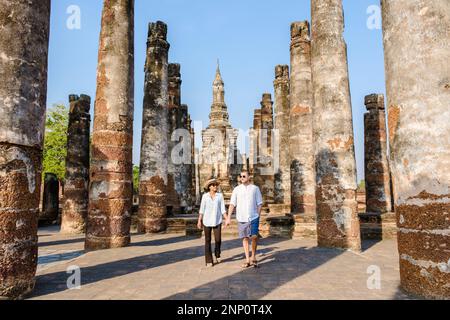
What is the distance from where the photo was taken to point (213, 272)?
5.28 meters

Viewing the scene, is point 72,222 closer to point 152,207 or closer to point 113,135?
point 152,207

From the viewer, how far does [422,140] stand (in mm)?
3855

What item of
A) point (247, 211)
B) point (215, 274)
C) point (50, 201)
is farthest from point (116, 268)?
point (50, 201)

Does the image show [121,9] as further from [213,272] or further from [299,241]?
[299,241]

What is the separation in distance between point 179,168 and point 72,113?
7.18 m

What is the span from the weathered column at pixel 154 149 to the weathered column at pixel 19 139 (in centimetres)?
731

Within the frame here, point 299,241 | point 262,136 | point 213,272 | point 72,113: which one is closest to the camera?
point 213,272

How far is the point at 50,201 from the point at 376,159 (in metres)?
16.2

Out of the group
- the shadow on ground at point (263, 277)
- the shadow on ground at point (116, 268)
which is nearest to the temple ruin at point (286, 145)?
the shadow on ground at point (116, 268)

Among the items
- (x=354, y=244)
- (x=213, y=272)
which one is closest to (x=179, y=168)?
(x=354, y=244)

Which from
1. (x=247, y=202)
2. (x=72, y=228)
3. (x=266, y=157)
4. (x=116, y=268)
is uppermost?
(x=266, y=157)

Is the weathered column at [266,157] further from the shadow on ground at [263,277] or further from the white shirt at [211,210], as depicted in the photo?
the white shirt at [211,210]

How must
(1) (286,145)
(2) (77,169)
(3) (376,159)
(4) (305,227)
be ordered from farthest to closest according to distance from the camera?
(1) (286,145)
(3) (376,159)
(2) (77,169)
(4) (305,227)

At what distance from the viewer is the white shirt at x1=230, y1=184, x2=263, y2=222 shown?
584 centimetres
